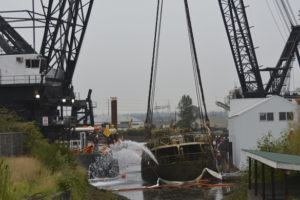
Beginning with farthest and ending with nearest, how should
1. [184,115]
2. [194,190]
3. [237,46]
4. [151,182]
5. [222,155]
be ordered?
[184,115], [237,46], [222,155], [151,182], [194,190]

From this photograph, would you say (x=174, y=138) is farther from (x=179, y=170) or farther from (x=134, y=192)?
(x=134, y=192)

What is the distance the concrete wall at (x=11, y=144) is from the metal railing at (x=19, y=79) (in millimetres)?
25427

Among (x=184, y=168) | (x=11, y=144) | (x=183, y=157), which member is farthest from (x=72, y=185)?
(x=183, y=157)

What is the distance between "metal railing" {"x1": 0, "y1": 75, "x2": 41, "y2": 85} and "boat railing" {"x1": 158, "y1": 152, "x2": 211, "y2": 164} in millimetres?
16549

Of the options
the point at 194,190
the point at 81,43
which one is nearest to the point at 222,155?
the point at 194,190

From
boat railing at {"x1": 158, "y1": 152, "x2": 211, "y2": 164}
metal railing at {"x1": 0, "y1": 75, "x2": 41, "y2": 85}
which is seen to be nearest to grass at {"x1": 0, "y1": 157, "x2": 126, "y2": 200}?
boat railing at {"x1": 158, "y1": 152, "x2": 211, "y2": 164}

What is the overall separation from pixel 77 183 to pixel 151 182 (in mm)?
18277

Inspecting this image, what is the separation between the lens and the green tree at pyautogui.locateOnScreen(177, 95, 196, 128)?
113625mm

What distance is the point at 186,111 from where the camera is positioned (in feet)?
378

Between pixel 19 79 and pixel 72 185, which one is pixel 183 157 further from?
pixel 19 79

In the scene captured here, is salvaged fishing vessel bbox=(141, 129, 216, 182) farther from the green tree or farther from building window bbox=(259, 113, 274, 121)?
the green tree

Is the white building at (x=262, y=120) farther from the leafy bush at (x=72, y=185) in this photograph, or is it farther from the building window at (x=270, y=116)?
the leafy bush at (x=72, y=185)

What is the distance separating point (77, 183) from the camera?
659 inches

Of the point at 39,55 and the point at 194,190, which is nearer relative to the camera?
the point at 194,190
